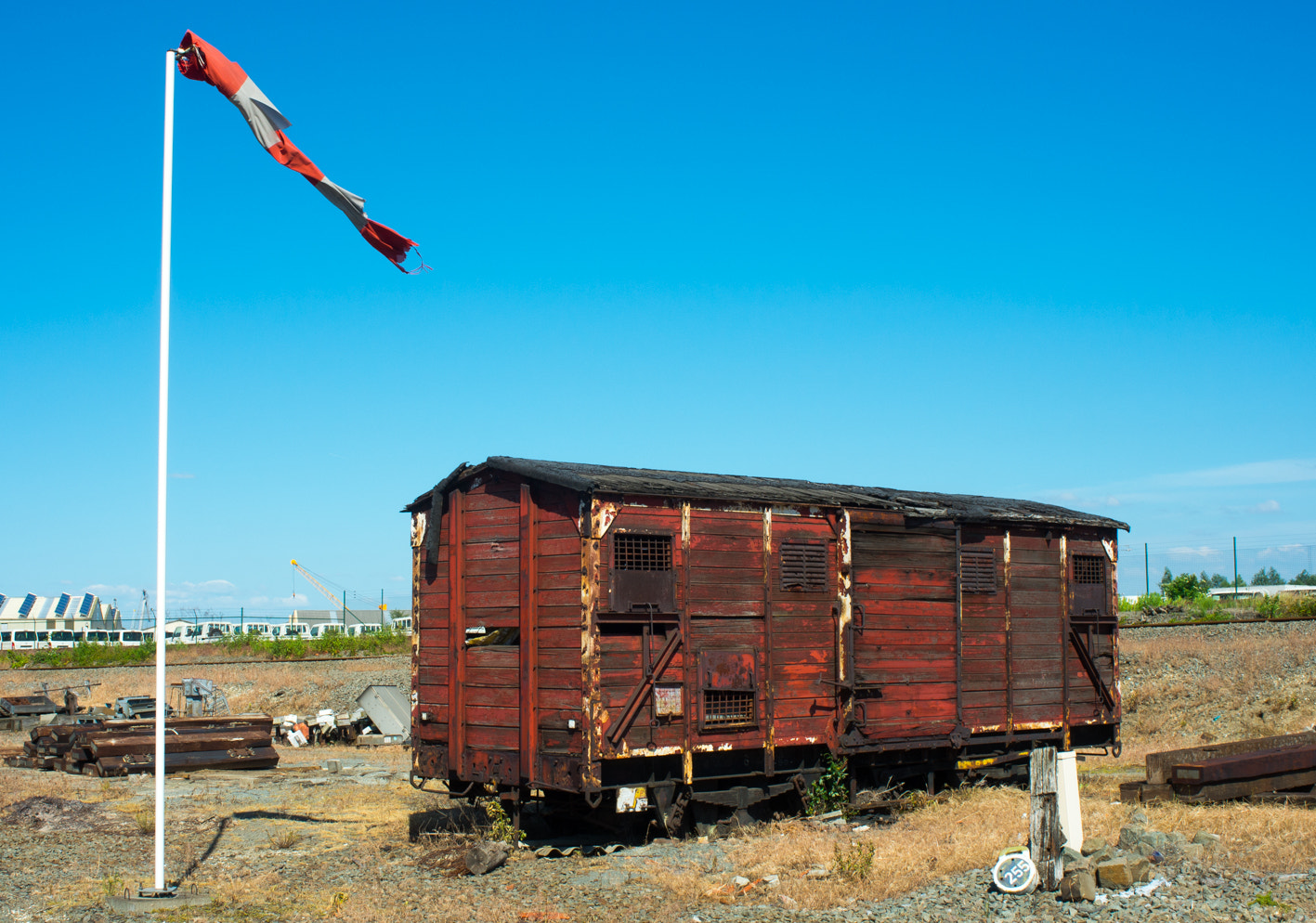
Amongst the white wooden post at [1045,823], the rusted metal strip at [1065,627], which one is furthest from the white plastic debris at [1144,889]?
the rusted metal strip at [1065,627]

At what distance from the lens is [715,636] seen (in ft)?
40.0

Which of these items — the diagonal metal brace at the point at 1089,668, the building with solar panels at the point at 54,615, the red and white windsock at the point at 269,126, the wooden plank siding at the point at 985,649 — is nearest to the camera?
the red and white windsock at the point at 269,126

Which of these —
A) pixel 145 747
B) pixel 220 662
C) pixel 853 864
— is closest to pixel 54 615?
pixel 220 662

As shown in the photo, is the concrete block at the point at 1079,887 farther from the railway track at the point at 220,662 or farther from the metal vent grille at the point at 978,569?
the railway track at the point at 220,662

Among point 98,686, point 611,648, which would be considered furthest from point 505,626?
point 98,686

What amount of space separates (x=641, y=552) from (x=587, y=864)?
319 cm

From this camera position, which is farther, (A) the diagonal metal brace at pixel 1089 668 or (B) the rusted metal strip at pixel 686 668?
(A) the diagonal metal brace at pixel 1089 668

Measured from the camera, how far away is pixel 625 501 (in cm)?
1160

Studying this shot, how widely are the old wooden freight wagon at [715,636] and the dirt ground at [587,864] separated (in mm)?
824

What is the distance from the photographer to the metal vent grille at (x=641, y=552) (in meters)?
11.6

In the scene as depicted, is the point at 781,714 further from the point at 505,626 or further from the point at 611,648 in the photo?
the point at 505,626

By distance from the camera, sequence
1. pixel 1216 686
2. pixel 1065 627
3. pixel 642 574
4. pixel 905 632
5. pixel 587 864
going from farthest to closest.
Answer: pixel 1216 686 → pixel 1065 627 → pixel 905 632 → pixel 642 574 → pixel 587 864

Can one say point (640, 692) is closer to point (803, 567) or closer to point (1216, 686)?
point (803, 567)

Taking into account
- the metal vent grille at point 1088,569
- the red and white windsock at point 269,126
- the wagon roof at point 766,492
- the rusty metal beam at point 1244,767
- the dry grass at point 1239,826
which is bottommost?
the dry grass at point 1239,826
